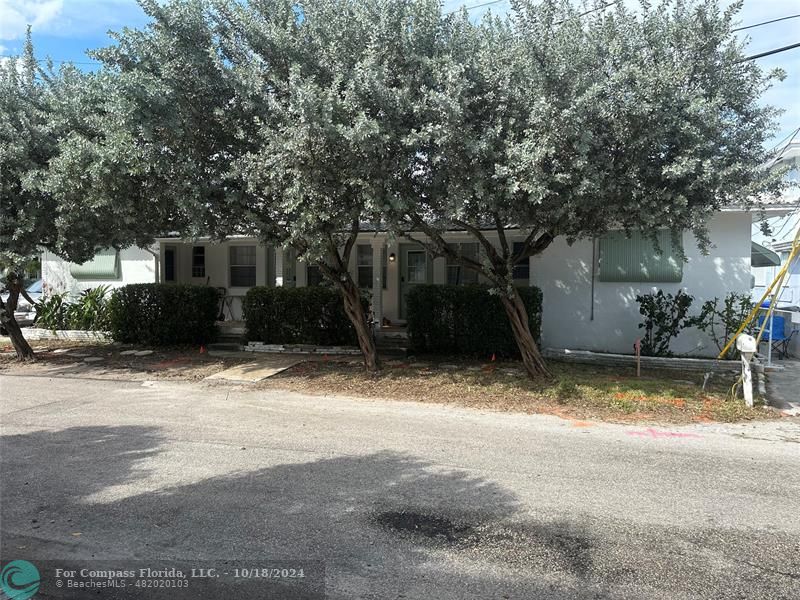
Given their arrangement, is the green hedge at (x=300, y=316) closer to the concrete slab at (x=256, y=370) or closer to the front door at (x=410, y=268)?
the concrete slab at (x=256, y=370)

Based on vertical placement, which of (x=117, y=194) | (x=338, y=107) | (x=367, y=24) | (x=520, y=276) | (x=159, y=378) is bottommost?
(x=159, y=378)

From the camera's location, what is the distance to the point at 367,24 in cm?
716

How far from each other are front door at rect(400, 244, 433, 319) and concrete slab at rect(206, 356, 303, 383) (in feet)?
13.4

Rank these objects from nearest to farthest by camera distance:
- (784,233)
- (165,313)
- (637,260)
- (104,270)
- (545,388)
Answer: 1. (545,388)
2. (637,260)
3. (165,313)
4. (104,270)
5. (784,233)

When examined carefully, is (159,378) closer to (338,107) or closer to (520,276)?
(338,107)

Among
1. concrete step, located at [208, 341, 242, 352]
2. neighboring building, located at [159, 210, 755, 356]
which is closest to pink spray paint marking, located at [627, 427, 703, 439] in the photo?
neighboring building, located at [159, 210, 755, 356]

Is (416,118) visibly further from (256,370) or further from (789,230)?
(789,230)

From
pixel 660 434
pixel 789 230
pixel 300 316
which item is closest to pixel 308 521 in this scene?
pixel 660 434

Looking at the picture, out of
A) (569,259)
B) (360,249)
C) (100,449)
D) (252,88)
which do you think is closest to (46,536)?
(100,449)

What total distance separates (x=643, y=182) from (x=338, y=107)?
3.80 metres

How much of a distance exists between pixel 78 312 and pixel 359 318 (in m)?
9.30

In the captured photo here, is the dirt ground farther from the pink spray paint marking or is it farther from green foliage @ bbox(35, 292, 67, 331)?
green foliage @ bbox(35, 292, 67, 331)

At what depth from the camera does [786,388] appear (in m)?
9.47

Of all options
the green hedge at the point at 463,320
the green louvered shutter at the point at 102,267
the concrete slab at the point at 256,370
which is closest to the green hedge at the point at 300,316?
the concrete slab at the point at 256,370
